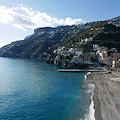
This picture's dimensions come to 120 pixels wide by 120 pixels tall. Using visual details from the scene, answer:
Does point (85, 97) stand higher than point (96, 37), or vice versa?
point (96, 37)

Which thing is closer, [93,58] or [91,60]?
[91,60]

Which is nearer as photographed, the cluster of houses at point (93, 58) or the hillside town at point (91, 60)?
the hillside town at point (91, 60)

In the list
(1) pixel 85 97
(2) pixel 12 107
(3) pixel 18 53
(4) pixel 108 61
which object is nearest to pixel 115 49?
(4) pixel 108 61

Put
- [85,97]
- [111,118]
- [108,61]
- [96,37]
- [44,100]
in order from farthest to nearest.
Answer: [96,37]
[108,61]
[85,97]
[44,100]
[111,118]

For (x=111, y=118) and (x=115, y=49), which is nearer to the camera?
(x=111, y=118)

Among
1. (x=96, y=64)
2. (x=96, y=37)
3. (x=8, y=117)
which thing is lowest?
(x=8, y=117)

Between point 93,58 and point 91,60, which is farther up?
point 93,58

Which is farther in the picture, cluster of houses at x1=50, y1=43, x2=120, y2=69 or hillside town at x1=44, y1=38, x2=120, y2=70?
cluster of houses at x1=50, y1=43, x2=120, y2=69

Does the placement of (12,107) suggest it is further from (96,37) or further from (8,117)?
(96,37)

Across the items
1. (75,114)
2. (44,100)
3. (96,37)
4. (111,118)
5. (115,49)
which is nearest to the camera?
(111,118)

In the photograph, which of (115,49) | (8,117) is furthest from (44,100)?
(115,49)
